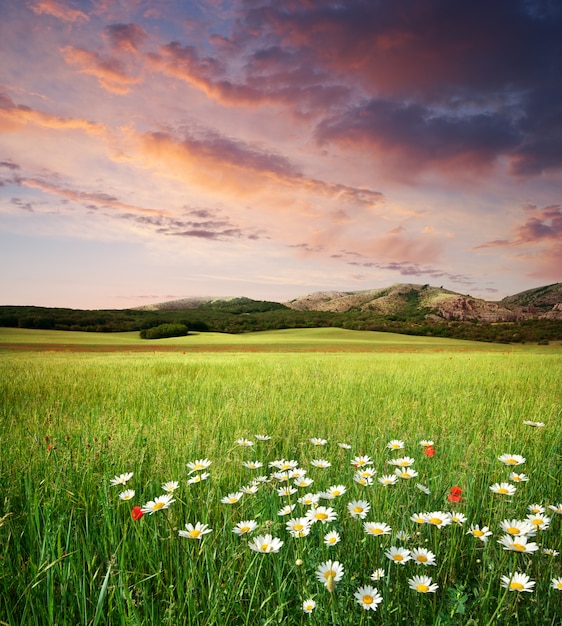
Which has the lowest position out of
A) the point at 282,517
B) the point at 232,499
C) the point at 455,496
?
the point at 282,517

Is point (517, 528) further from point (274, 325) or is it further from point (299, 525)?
point (274, 325)

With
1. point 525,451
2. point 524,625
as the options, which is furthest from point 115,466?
point 525,451

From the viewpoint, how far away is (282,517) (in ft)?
8.75

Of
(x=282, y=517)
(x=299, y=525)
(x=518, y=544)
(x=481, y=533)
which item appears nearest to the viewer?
(x=518, y=544)

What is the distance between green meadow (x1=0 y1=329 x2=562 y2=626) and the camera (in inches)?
71.0

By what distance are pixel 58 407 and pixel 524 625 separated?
719 centimetres

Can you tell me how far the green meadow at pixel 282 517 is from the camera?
1.80m

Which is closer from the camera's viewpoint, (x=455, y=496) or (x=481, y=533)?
(x=481, y=533)

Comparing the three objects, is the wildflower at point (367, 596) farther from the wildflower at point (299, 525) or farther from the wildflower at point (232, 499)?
the wildflower at point (232, 499)

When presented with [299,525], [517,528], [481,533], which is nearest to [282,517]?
[299,525]

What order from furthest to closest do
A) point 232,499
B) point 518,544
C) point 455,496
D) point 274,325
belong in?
point 274,325
point 232,499
point 455,496
point 518,544

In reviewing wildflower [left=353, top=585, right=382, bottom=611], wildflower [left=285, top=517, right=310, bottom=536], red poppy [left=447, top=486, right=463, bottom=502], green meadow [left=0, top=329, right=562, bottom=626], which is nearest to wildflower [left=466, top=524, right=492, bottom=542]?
green meadow [left=0, top=329, right=562, bottom=626]

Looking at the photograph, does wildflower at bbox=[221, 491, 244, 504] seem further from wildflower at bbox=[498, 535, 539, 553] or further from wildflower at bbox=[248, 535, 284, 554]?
wildflower at bbox=[498, 535, 539, 553]

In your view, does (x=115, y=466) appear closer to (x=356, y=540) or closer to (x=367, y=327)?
(x=356, y=540)
